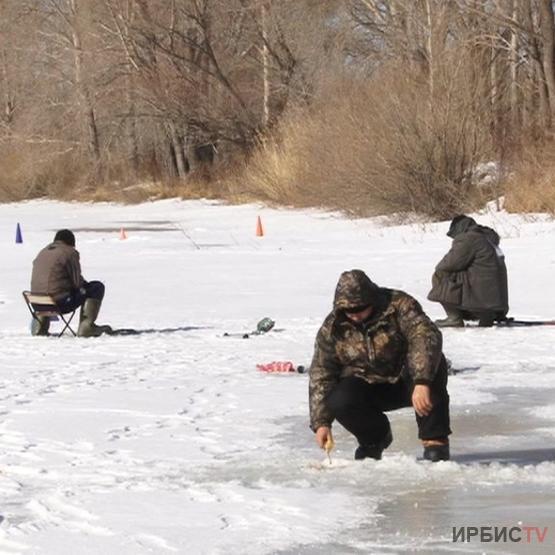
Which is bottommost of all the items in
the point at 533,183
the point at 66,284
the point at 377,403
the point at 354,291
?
the point at 377,403

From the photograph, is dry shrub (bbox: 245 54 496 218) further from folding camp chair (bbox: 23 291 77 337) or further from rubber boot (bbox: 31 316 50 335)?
folding camp chair (bbox: 23 291 77 337)

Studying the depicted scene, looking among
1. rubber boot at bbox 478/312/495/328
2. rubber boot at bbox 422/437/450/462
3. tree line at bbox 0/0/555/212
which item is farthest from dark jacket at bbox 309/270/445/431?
tree line at bbox 0/0/555/212

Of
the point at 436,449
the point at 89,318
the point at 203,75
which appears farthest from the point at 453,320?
the point at 203,75

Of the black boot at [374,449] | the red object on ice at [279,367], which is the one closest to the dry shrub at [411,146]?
the red object on ice at [279,367]

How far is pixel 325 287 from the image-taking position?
761 inches

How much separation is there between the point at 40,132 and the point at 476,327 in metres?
44.9

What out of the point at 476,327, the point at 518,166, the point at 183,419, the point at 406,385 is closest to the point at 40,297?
the point at 476,327

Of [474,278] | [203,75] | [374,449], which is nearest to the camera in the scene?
[374,449]

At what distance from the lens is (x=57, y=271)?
14398 millimetres

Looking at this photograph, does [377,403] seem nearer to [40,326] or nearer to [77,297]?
[77,297]

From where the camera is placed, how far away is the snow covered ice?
19.4 feet

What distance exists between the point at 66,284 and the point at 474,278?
407cm

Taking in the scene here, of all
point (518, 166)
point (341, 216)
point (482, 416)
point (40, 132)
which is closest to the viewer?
point (482, 416)

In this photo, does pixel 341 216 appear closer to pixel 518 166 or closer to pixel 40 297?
pixel 518 166
